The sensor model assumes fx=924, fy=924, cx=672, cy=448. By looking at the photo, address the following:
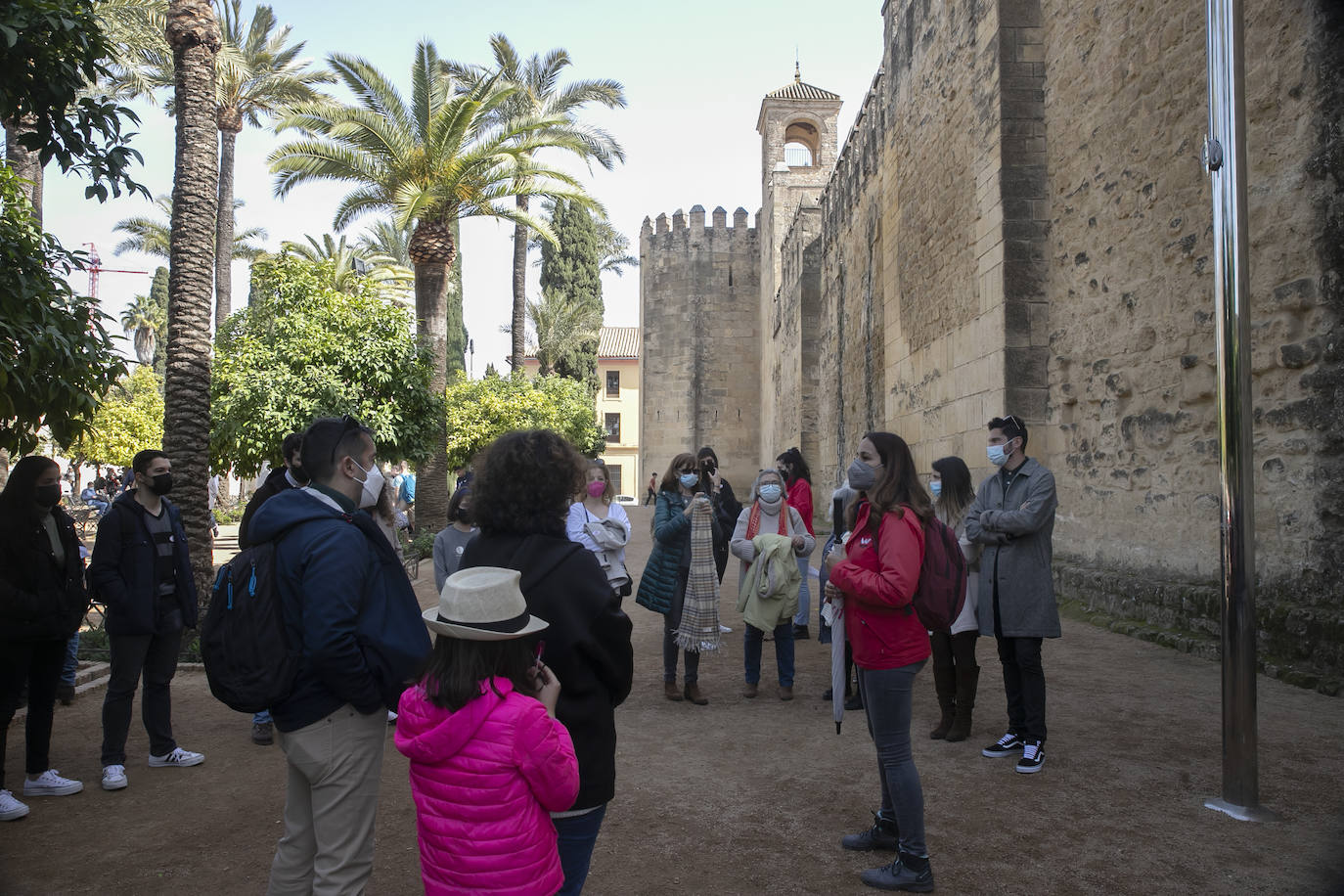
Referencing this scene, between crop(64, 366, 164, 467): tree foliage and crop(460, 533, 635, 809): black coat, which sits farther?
crop(64, 366, 164, 467): tree foliage

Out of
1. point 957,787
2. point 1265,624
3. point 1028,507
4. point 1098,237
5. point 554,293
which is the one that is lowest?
point 957,787

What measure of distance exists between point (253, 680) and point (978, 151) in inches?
417

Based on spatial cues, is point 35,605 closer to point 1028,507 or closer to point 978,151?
point 1028,507

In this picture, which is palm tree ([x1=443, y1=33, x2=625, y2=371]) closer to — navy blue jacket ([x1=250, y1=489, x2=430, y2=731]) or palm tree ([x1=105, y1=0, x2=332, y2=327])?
palm tree ([x1=105, y1=0, x2=332, y2=327])

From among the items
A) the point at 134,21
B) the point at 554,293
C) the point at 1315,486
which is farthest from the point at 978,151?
the point at 554,293

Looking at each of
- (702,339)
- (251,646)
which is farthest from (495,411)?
(251,646)

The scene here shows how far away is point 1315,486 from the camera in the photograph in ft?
19.9

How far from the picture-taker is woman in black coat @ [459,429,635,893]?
7.81ft

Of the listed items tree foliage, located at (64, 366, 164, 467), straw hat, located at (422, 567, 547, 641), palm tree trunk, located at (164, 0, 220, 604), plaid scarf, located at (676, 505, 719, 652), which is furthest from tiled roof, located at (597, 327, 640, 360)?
straw hat, located at (422, 567, 547, 641)

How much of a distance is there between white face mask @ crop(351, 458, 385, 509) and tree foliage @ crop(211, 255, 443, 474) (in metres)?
9.67

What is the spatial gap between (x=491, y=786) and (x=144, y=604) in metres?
3.50

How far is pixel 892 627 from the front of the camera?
3393 millimetres

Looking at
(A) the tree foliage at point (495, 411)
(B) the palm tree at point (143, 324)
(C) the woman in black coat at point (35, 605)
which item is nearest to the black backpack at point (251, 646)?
(C) the woman in black coat at point (35, 605)

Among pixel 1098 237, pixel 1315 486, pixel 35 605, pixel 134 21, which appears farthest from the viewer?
pixel 134 21
